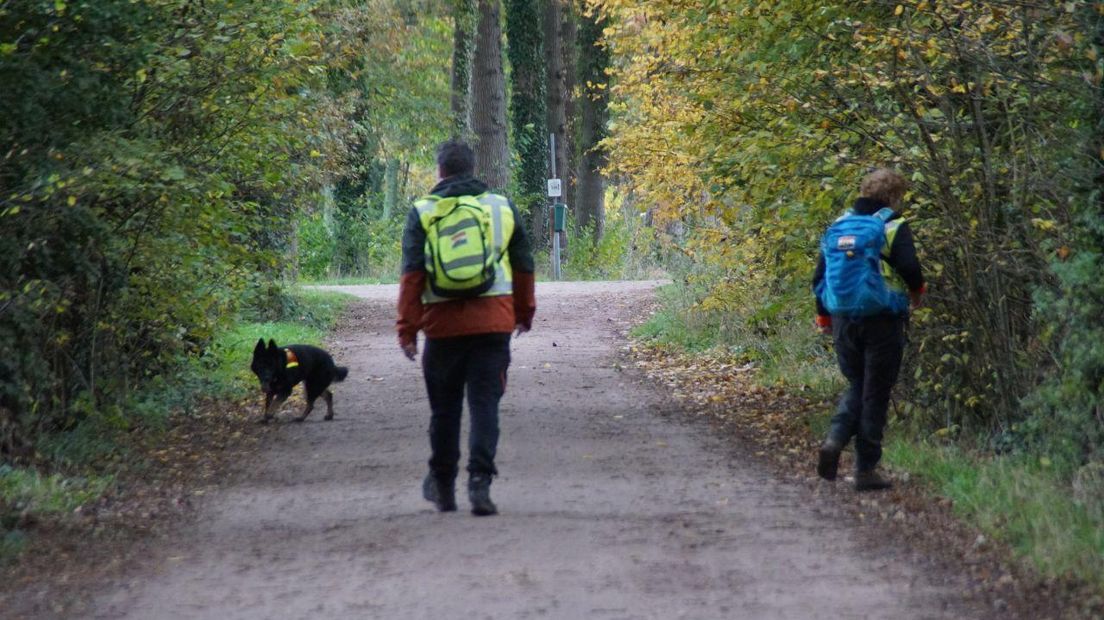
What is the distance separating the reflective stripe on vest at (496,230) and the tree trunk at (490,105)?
26227mm

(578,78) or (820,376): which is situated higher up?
(578,78)

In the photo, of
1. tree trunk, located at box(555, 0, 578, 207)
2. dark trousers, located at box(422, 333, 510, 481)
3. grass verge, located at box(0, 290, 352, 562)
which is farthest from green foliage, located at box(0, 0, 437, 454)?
tree trunk, located at box(555, 0, 578, 207)

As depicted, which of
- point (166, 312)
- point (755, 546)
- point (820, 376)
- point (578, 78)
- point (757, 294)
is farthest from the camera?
point (578, 78)

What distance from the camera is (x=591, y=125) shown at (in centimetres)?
3616

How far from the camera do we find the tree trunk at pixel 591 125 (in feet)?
114

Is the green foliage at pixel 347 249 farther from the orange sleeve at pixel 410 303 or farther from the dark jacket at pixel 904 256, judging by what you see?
the orange sleeve at pixel 410 303

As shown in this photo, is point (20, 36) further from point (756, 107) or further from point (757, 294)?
point (757, 294)

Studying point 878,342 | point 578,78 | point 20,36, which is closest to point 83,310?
point 20,36

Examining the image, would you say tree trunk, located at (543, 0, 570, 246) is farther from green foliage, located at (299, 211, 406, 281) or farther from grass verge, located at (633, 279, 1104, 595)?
grass verge, located at (633, 279, 1104, 595)

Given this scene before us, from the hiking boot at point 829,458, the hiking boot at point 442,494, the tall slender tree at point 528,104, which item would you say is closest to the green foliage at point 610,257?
the tall slender tree at point 528,104

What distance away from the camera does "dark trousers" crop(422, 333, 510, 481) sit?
821cm

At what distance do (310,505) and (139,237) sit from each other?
3.31 meters

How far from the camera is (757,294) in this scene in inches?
661

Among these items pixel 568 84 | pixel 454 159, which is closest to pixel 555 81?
pixel 568 84
